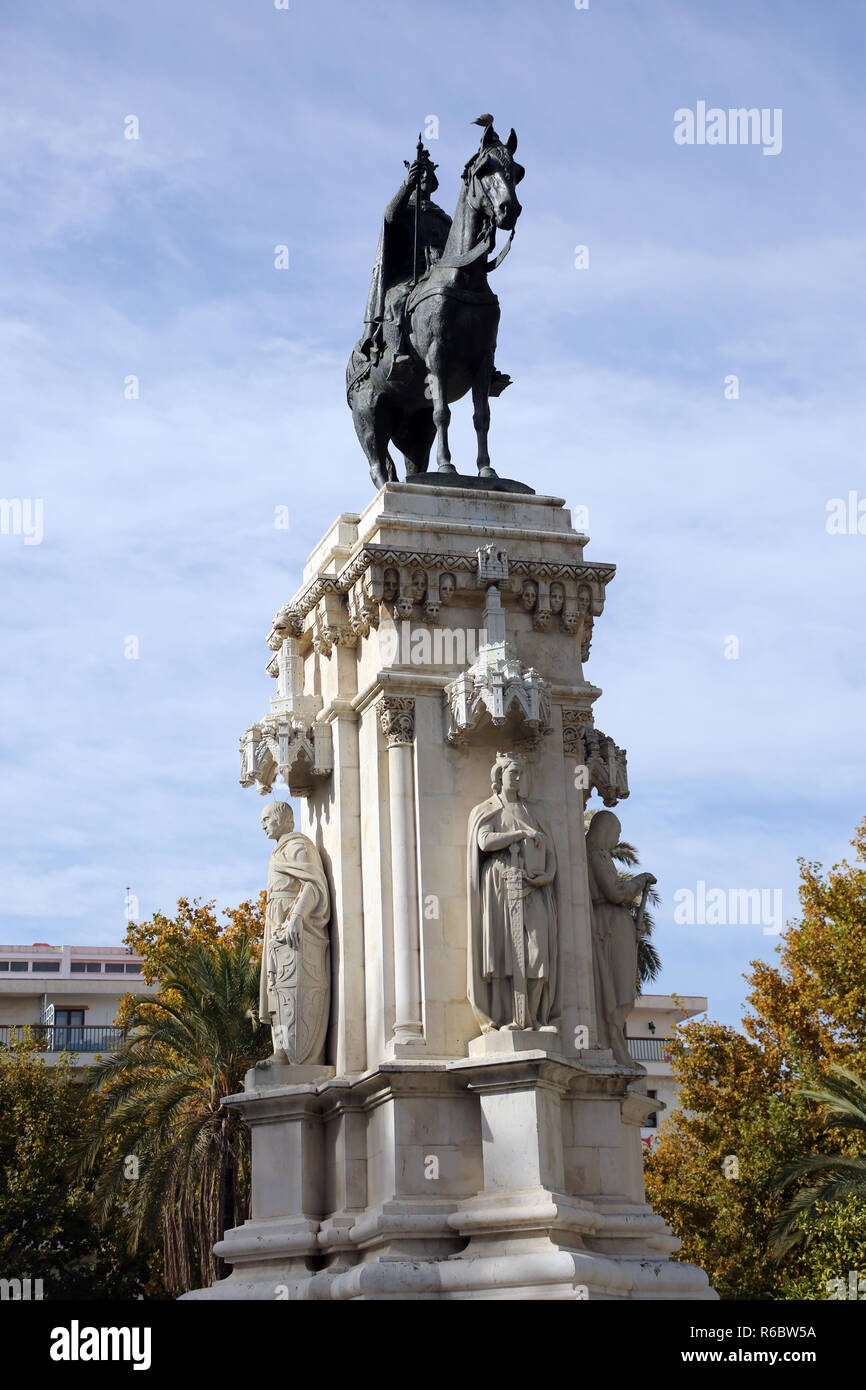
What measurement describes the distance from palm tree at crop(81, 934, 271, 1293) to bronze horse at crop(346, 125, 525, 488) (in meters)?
14.3

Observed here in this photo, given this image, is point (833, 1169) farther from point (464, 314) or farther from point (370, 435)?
point (464, 314)

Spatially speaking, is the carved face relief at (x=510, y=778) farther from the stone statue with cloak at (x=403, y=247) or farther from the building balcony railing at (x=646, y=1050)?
the building balcony railing at (x=646, y=1050)

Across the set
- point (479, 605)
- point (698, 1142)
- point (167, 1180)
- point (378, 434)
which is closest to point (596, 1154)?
point (479, 605)

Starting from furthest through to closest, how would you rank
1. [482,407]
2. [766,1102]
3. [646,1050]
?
[646,1050], [766,1102], [482,407]

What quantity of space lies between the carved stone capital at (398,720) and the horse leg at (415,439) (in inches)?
159

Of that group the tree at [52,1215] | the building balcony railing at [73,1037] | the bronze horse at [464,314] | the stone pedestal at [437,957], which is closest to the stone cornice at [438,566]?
the stone pedestal at [437,957]

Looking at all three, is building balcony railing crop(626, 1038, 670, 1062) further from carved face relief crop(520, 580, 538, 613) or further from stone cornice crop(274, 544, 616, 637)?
carved face relief crop(520, 580, 538, 613)

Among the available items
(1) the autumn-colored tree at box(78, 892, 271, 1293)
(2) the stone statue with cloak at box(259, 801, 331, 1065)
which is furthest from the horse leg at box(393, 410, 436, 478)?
(1) the autumn-colored tree at box(78, 892, 271, 1293)

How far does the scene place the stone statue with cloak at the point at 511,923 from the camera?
16453 millimetres

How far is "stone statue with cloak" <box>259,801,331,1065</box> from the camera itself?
17609mm

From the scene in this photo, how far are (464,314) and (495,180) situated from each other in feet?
4.52

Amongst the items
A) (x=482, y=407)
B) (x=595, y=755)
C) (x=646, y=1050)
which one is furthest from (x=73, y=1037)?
(x=595, y=755)

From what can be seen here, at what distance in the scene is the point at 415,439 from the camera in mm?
20859
